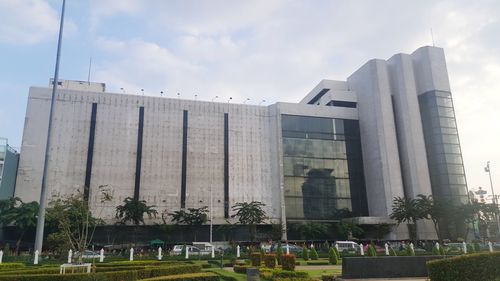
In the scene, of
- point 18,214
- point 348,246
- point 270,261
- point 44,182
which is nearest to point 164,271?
point 270,261

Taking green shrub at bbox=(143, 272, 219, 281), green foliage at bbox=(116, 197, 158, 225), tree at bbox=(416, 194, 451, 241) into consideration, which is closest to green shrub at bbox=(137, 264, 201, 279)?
green shrub at bbox=(143, 272, 219, 281)

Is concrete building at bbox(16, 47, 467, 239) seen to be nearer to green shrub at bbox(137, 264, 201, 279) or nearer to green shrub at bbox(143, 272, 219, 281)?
green shrub at bbox(137, 264, 201, 279)

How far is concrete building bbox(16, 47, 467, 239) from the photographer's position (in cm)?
5512

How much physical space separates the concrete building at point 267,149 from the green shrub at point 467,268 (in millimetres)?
45114

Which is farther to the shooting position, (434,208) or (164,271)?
(434,208)

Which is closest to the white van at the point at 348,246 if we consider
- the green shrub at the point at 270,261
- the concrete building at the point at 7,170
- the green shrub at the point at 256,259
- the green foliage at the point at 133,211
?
the green shrub at the point at 256,259

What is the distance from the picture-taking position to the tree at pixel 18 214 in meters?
45.2

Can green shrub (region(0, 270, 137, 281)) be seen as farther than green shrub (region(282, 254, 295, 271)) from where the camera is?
No

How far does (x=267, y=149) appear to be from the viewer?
62.1 meters

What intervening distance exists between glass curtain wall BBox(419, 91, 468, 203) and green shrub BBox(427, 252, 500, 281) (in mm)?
48013

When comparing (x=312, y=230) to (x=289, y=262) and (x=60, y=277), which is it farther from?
(x=60, y=277)

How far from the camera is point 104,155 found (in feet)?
183

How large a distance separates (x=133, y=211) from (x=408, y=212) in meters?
36.5

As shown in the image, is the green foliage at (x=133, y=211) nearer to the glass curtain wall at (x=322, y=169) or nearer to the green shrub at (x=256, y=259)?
the glass curtain wall at (x=322, y=169)
